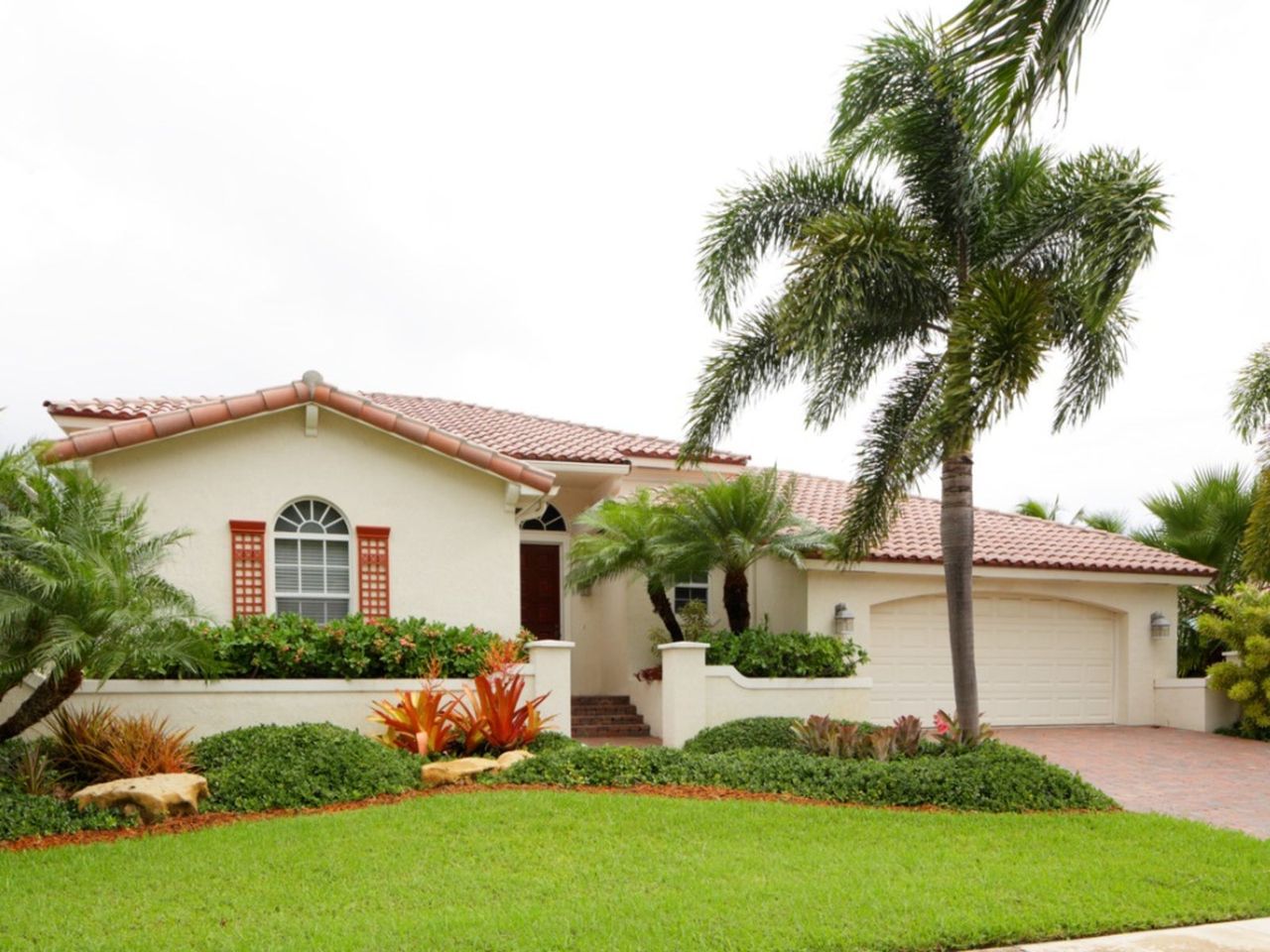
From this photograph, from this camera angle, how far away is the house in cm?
1396

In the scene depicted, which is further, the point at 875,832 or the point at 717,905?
the point at 875,832

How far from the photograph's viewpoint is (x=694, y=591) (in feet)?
61.7

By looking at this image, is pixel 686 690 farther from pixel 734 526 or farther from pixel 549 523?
pixel 549 523

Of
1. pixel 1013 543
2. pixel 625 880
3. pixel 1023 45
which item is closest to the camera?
pixel 1023 45

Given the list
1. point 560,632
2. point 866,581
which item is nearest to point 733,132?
point 866,581

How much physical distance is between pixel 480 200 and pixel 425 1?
5.15 meters

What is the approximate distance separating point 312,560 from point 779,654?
6.56 meters

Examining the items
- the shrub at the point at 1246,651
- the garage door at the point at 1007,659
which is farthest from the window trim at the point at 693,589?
the shrub at the point at 1246,651

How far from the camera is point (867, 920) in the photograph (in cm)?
691

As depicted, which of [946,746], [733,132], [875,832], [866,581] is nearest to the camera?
[875,832]

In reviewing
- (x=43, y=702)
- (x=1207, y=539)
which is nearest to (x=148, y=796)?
(x=43, y=702)

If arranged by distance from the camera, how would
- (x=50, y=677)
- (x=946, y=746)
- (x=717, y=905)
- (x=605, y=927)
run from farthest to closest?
(x=946, y=746) < (x=50, y=677) < (x=717, y=905) < (x=605, y=927)

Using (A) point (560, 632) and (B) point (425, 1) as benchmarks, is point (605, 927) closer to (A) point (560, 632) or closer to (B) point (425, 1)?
(B) point (425, 1)

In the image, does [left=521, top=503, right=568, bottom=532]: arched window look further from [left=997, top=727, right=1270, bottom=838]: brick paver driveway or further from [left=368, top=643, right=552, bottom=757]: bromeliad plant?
[left=997, top=727, right=1270, bottom=838]: brick paver driveway
